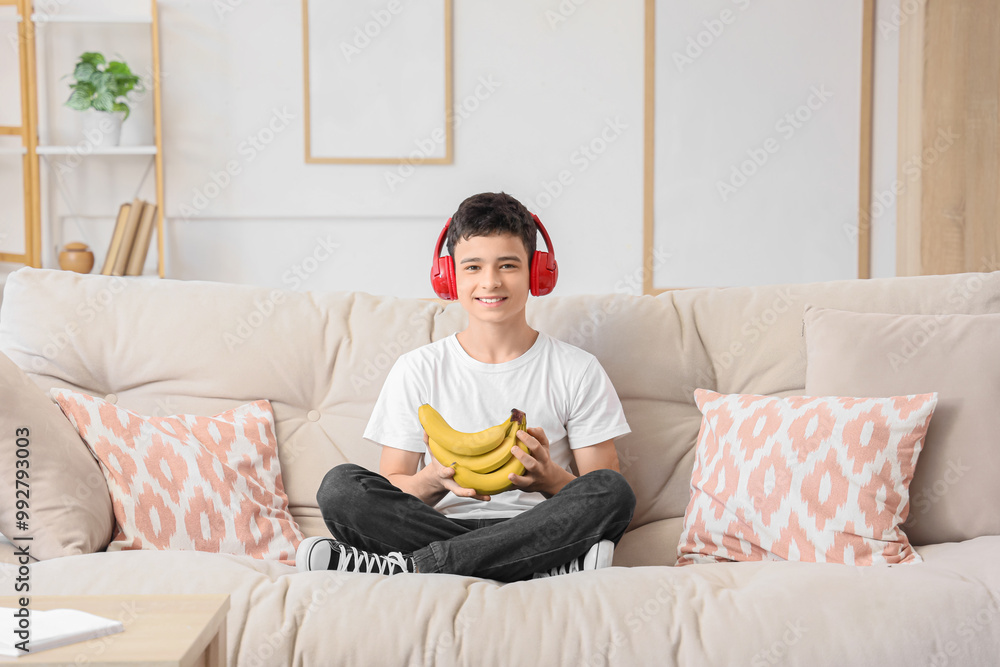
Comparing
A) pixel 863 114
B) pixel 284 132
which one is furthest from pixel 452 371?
pixel 863 114

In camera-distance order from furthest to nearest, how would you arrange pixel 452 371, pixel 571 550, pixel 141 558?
pixel 452 371, pixel 571 550, pixel 141 558

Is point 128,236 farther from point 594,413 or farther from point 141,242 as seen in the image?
point 594,413

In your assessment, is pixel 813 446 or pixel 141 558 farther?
pixel 813 446

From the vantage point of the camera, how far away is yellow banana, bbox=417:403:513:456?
128 cm

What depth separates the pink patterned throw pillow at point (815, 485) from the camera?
127 centimetres

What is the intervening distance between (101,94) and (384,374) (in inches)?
75.3

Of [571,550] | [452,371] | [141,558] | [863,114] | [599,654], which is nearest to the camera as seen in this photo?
[599,654]

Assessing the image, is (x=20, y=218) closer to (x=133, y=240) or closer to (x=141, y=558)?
(x=133, y=240)

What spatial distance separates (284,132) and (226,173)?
27 cm

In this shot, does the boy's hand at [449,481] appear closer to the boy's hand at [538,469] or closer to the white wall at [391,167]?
the boy's hand at [538,469]

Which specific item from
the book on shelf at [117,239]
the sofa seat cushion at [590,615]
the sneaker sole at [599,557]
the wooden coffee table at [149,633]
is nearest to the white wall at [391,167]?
Result: the book on shelf at [117,239]

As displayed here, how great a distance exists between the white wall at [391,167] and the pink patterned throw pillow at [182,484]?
1638 mm

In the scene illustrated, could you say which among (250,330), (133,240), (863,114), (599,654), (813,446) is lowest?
(599,654)

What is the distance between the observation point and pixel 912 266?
9.62ft
